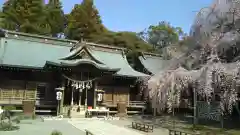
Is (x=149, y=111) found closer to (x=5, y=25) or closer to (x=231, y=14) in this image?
(x=231, y=14)

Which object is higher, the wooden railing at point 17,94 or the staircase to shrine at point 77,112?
the wooden railing at point 17,94

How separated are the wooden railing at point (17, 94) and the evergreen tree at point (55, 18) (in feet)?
91.0

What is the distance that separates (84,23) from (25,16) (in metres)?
9.50

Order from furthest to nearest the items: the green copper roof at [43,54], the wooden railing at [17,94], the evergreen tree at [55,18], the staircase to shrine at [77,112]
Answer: the evergreen tree at [55,18] < the green copper roof at [43,54] < the staircase to shrine at [77,112] < the wooden railing at [17,94]

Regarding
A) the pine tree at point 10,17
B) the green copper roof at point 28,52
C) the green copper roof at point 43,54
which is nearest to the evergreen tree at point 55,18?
the pine tree at point 10,17

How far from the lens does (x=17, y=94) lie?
20.4m

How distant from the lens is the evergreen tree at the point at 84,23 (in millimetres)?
44031

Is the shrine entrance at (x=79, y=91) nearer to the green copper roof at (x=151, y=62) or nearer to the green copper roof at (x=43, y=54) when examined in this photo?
the green copper roof at (x=43, y=54)

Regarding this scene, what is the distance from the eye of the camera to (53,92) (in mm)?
22047

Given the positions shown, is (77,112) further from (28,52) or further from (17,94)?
(28,52)

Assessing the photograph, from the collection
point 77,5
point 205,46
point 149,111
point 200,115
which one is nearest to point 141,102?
point 149,111

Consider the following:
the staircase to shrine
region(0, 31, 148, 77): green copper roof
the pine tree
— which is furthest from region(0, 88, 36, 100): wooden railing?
the pine tree

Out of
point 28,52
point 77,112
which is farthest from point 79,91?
point 28,52

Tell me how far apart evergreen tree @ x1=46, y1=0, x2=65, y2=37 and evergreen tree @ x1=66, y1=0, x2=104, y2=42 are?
2.39 meters
